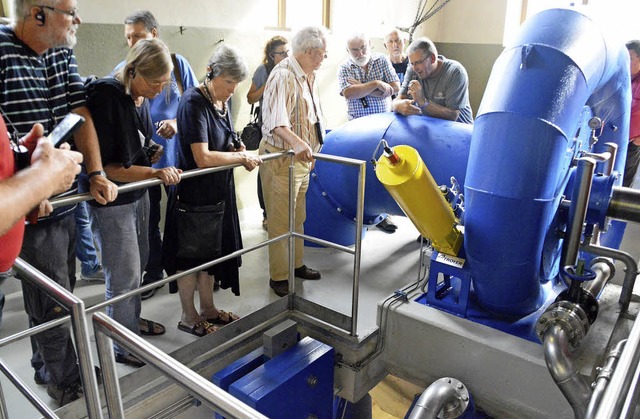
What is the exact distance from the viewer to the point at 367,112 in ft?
12.0

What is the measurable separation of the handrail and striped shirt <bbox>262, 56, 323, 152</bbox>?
1588 millimetres

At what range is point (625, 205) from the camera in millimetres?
2053

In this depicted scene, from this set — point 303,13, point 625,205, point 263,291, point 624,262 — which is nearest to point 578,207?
point 625,205

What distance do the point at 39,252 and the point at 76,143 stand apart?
1.29ft

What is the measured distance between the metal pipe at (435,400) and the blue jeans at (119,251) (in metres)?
1.29

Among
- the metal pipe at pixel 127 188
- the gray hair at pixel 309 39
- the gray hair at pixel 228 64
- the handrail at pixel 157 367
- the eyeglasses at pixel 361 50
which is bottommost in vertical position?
the handrail at pixel 157 367

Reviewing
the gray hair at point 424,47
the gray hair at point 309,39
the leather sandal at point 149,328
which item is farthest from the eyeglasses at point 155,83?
the gray hair at point 424,47

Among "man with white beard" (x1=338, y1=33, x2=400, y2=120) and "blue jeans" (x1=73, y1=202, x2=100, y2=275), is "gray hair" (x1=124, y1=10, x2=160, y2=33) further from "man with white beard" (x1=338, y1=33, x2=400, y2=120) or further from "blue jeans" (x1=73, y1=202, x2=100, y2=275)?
"man with white beard" (x1=338, y1=33, x2=400, y2=120)

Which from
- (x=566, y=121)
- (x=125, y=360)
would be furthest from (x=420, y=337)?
(x=125, y=360)

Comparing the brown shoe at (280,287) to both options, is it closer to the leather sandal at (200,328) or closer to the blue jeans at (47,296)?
the leather sandal at (200,328)

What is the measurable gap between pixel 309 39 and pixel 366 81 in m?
1.26

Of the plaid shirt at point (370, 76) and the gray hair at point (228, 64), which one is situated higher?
the gray hair at point (228, 64)

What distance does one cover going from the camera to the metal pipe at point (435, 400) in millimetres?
2145

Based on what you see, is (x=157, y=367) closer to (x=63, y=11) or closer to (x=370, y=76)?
(x=63, y=11)
